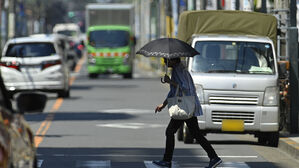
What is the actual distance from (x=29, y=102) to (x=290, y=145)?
341 inches

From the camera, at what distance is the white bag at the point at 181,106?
41.6 ft

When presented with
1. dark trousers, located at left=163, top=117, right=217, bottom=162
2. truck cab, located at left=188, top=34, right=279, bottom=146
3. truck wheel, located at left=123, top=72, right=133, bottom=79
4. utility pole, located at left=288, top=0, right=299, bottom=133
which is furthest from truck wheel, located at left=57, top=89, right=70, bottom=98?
dark trousers, located at left=163, top=117, right=217, bottom=162

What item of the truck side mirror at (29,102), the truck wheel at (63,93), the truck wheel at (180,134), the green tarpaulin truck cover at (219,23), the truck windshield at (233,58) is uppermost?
the truck side mirror at (29,102)

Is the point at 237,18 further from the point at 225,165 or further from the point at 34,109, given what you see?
the point at 34,109

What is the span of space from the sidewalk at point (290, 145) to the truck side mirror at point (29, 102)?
26.0 ft

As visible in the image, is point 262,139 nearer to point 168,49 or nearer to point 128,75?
point 168,49

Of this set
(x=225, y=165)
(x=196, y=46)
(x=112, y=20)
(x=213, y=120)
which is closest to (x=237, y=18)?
(x=196, y=46)

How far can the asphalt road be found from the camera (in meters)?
14.1

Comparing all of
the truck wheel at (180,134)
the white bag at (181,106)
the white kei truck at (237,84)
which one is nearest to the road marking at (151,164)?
the white bag at (181,106)

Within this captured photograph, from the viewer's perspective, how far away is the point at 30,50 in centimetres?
2895

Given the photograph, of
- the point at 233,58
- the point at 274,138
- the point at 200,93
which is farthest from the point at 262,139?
the point at 200,93

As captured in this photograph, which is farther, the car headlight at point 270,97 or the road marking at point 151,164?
the car headlight at point 270,97

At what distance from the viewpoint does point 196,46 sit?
1698cm

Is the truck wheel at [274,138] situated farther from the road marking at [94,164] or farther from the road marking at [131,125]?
the road marking at [131,125]
